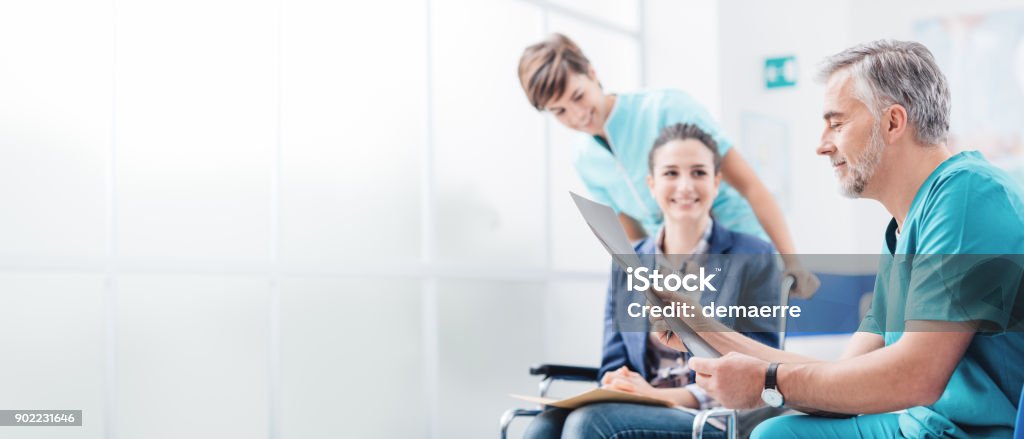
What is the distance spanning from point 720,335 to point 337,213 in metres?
1.59

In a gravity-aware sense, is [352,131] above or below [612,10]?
below

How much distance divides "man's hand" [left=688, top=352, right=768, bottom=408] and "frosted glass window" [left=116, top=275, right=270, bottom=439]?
1.46m

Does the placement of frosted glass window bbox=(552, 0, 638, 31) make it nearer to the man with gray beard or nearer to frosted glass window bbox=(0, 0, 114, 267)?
frosted glass window bbox=(0, 0, 114, 267)

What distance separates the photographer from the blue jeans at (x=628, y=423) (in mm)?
2172

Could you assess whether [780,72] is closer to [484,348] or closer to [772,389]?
[484,348]

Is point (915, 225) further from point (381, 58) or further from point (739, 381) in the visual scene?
point (381, 58)

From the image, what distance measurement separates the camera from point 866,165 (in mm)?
1525

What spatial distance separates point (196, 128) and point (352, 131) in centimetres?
58

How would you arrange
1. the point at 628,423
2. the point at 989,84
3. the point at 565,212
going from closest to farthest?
1. the point at 628,423
2. the point at 565,212
3. the point at 989,84

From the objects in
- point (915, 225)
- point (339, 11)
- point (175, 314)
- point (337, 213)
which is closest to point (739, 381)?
point (915, 225)

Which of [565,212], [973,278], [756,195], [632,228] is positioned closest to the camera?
[973,278]

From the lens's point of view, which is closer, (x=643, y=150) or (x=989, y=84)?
(x=643, y=150)

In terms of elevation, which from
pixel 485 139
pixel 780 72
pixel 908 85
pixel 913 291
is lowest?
pixel 913 291

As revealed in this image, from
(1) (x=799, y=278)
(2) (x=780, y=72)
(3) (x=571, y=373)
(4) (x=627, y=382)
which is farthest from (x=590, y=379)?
(2) (x=780, y=72)
